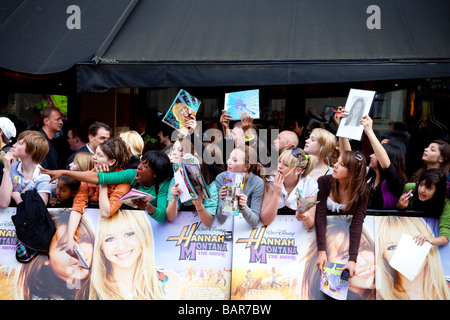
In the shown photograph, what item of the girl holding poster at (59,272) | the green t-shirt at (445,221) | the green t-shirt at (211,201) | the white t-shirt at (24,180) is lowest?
the girl holding poster at (59,272)

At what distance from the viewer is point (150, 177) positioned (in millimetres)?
5168

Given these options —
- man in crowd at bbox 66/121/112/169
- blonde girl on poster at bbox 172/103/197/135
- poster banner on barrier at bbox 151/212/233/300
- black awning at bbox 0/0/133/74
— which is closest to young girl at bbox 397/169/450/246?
Result: poster banner on barrier at bbox 151/212/233/300

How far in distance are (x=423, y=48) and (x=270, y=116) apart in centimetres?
323

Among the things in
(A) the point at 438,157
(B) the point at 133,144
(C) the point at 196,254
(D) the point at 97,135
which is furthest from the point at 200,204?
(A) the point at 438,157

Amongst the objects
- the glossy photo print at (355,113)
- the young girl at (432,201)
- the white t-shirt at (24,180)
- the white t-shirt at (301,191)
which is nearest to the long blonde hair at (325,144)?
the glossy photo print at (355,113)

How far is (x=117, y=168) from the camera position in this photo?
5289 mm

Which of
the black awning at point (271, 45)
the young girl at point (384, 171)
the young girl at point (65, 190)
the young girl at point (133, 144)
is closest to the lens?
the young girl at point (384, 171)

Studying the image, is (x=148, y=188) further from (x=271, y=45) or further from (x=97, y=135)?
(x=271, y=45)

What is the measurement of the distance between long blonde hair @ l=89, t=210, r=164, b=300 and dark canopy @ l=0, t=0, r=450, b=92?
5.21ft

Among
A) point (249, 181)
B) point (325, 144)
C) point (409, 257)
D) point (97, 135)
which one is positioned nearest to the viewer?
point (409, 257)

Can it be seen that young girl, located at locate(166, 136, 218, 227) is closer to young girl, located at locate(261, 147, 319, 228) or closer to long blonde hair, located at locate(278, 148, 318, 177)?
young girl, located at locate(261, 147, 319, 228)

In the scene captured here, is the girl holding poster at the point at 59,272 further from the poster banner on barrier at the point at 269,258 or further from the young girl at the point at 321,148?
the young girl at the point at 321,148

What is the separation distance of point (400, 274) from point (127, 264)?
8.37ft

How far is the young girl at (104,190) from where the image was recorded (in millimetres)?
5090
